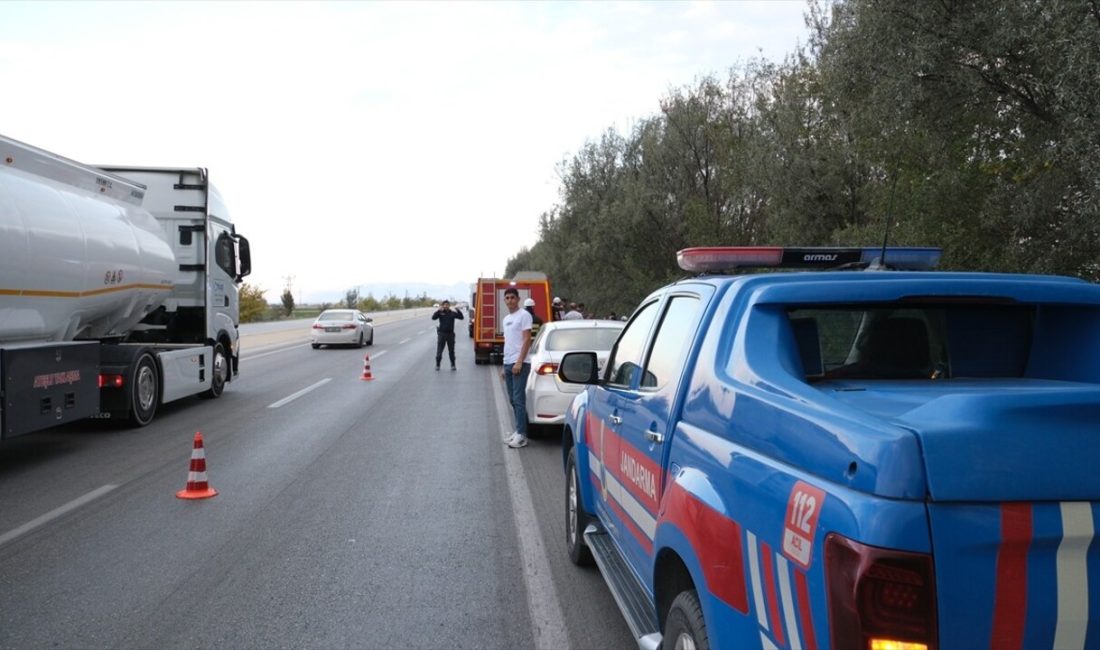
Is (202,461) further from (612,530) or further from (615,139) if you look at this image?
(615,139)

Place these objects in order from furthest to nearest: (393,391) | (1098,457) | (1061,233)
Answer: (393,391) < (1061,233) < (1098,457)

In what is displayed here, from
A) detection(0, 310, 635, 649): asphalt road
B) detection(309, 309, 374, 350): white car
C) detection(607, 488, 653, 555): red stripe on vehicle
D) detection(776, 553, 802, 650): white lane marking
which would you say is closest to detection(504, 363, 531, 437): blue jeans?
detection(0, 310, 635, 649): asphalt road

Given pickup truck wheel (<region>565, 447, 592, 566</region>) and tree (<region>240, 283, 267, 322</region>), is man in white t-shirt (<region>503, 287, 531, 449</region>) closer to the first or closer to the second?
pickup truck wheel (<region>565, 447, 592, 566</region>)

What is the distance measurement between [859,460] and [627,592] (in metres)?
2.16

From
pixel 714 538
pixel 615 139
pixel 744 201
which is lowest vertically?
pixel 714 538

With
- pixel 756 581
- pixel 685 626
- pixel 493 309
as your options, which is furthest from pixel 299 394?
pixel 756 581

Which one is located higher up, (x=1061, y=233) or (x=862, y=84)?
(x=862, y=84)

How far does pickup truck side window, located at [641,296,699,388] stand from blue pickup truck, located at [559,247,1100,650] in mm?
19


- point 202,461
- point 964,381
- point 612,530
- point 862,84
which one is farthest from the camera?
point 862,84

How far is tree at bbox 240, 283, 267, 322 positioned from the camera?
70.0 meters

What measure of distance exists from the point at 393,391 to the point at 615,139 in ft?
77.8

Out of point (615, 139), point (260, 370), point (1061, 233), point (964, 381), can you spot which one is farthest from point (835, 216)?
point (615, 139)

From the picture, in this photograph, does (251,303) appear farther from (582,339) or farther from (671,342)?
(671,342)

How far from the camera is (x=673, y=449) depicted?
10.8ft
